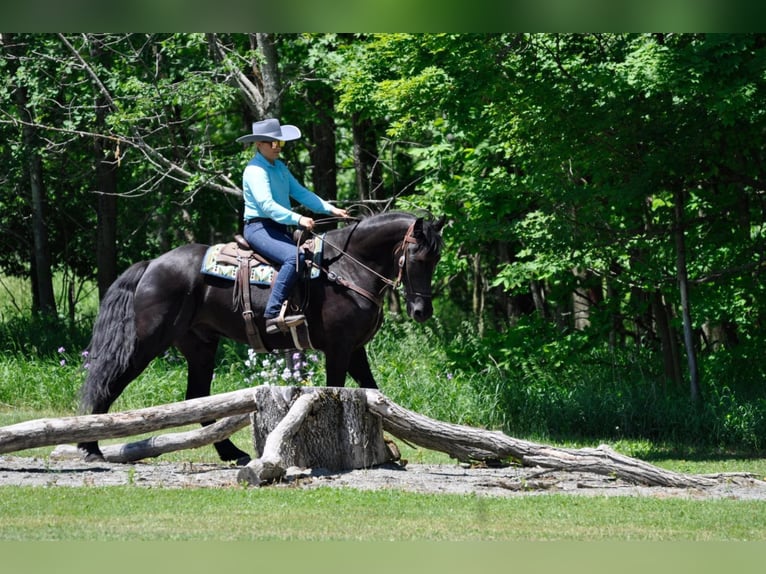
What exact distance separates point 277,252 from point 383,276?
1041 millimetres

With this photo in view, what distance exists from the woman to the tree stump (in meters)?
1.02

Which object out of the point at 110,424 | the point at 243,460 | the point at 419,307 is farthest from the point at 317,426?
the point at 110,424

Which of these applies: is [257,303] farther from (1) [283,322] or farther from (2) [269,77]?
(2) [269,77]

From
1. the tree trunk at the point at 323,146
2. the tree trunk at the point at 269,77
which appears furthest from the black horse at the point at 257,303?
the tree trunk at the point at 323,146

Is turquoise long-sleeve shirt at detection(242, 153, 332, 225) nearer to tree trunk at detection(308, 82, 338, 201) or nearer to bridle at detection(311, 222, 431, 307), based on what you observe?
bridle at detection(311, 222, 431, 307)

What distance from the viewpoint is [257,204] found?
9422 millimetres

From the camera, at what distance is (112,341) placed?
387 inches

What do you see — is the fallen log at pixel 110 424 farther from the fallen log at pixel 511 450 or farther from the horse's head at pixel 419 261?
the horse's head at pixel 419 261

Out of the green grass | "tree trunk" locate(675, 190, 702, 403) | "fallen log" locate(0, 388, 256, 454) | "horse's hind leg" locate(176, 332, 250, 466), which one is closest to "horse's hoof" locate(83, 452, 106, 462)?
"fallen log" locate(0, 388, 256, 454)

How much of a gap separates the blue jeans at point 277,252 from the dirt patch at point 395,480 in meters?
1.66

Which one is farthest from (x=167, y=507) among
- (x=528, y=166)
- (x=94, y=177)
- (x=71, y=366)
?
(x=94, y=177)

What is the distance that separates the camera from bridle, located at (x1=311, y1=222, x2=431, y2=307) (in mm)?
9297

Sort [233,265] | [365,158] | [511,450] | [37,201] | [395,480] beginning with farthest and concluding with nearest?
[365,158]
[37,201]
[233,265]
[511,450]
[395,480]

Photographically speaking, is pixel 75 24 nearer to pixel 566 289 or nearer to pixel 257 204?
pixel 257 204
